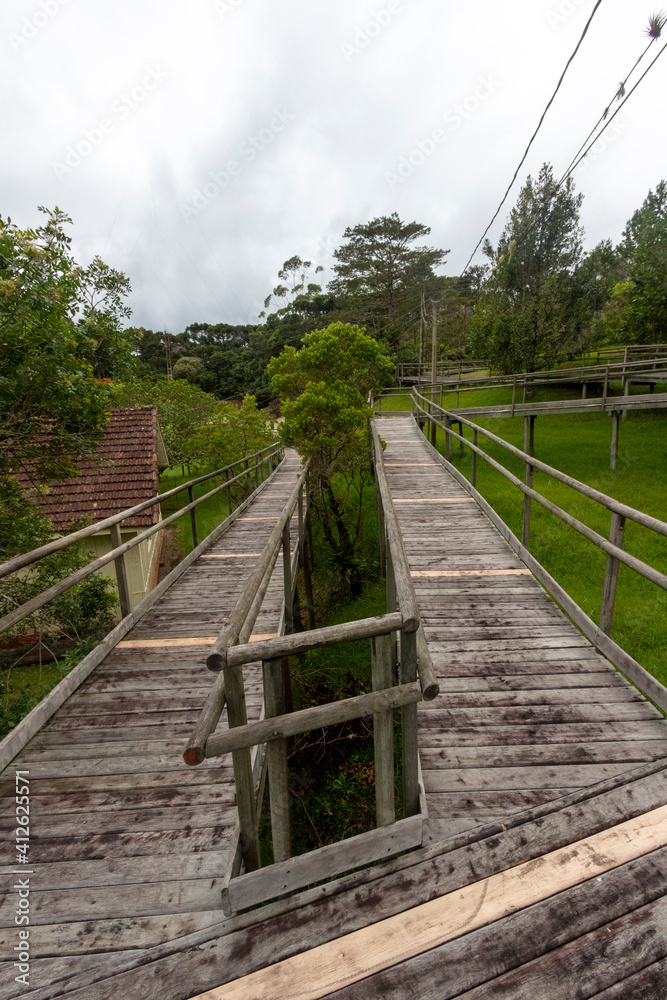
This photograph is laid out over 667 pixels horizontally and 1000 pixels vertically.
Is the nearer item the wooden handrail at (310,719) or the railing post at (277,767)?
the wooden handrail at (310,719)

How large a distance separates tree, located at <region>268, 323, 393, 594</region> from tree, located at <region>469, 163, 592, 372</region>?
11059mm

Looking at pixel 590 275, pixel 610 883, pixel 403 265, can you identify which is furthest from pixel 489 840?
pixel 403 265

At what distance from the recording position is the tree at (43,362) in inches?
183

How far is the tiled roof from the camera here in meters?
10.9

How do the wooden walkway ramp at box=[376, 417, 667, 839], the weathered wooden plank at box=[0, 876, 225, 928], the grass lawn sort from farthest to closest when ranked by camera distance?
the grass lawn → the wooden walkway ramp at box=[376, 417, 667, 839] → the weathered wooden plank at box=[0, 876, 225, 928]

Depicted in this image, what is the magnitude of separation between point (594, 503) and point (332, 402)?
6543mm

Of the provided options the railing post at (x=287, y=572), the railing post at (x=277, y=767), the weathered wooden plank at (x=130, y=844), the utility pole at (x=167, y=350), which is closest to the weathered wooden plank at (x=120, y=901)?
the weathered wooden plank at (x=130, y=844)

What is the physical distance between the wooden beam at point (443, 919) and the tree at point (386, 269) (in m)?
34.8

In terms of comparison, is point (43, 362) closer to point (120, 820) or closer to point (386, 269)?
point (120, 820)

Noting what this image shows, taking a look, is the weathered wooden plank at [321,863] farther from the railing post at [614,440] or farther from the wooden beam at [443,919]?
the railing post at [614,440]

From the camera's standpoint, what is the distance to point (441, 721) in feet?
8.80

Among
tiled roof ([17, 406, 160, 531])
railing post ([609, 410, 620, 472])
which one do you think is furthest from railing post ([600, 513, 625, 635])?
railing post ([609, 410, 620, 472])

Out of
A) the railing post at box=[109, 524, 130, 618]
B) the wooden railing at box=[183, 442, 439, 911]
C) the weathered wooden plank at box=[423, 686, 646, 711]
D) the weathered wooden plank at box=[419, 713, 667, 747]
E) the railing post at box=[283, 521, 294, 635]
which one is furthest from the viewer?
the railing post at box=[283, 521, 294, 635]

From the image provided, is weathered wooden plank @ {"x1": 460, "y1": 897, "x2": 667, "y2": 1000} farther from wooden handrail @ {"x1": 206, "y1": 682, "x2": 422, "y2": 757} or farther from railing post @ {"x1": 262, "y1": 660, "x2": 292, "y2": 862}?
wooden handrail @ {"x1": 206, "y1": 682, "x2": 422, "y2": 757}
